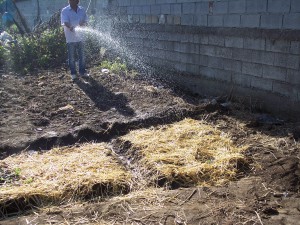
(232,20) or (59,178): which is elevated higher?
(232,20)

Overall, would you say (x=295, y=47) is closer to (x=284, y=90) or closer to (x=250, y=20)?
(x=284, y=90)

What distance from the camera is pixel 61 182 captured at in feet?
11.9

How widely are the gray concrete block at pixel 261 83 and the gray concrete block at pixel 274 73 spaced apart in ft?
0.26

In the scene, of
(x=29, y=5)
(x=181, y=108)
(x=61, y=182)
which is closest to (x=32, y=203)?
(x=61, y=182)

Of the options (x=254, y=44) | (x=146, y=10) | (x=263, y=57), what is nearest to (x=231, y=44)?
(x=254, y=44)

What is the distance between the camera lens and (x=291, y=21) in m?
4.79

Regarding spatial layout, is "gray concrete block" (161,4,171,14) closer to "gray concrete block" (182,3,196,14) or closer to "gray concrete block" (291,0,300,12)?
"gray concrete block" (182,3,196,14)

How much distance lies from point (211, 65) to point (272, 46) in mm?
1457

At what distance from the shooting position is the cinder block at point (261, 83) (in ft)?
17.5

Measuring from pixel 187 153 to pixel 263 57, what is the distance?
221 cm

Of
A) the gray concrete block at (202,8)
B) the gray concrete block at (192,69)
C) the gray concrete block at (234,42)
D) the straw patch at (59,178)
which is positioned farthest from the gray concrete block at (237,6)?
the straw patch at (59,178)

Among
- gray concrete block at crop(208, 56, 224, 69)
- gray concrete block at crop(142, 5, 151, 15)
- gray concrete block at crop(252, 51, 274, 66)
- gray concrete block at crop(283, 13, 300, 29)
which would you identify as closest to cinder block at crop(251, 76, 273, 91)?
gray concrete block at crop(252, 51, 274, 66)

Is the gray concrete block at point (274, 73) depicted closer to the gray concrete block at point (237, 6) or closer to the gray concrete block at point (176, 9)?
the gray concrete block at point (237, 6)

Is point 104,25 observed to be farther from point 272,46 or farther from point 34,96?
point 272,46
